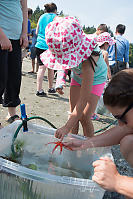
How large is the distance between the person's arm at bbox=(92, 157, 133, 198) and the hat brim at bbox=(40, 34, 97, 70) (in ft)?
2.16

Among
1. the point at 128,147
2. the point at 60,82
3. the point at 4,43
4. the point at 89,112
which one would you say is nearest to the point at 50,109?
the point at 89,112

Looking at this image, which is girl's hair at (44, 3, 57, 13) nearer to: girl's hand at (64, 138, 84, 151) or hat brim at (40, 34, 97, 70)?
hat brim at (40, 34, 97, 70)

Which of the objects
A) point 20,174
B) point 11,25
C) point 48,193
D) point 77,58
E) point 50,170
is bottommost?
point 50,170

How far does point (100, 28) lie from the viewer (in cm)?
326

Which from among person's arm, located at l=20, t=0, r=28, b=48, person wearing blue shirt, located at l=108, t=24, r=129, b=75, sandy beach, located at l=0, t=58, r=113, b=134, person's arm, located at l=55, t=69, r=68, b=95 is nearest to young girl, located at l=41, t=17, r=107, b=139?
person's arm, located at l=55, t=69, r=68, b=95

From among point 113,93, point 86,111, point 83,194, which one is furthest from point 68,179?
point 86,111

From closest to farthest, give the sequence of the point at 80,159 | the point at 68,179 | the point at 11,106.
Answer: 1. the point at 68,179
2. the point at 80,159
3. the point at 11,106

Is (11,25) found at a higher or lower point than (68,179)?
higher

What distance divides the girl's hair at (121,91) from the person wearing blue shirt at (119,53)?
286 cm

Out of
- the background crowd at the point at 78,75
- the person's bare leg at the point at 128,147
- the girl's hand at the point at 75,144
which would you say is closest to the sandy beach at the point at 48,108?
the background crowd at the point at 78,75

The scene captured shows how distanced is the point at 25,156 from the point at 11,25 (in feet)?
3.52

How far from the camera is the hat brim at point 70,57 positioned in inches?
54.1

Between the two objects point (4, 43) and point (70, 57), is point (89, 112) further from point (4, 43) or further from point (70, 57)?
point (4, 43)

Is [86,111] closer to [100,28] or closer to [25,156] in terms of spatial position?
[25,156]
